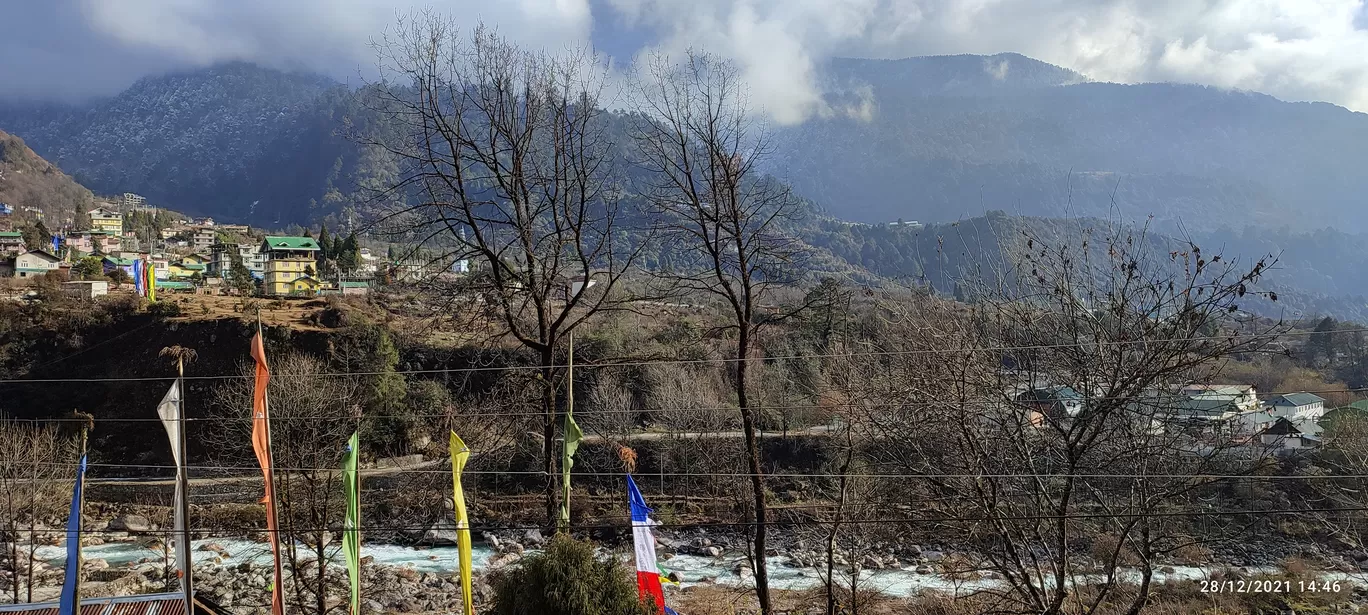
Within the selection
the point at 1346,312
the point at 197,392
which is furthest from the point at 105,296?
the point at 1346,312

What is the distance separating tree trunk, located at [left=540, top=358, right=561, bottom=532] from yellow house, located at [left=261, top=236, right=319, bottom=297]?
2157 inches

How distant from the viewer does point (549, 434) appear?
9.42 meters

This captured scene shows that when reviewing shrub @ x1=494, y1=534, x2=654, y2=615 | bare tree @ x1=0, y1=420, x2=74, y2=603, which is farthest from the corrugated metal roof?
shrub @ x1=494, y1=534, x2=654, y2=615

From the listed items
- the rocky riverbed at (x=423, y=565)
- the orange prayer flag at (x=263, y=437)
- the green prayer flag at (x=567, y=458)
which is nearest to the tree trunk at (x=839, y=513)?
the green prayer flag at (x=567, y=458)

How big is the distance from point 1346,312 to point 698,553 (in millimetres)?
124260

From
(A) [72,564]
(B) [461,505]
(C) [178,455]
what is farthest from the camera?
(A) [72,564]

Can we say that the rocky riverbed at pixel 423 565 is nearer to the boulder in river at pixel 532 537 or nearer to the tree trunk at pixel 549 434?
the boulder in river at pixel 532 537

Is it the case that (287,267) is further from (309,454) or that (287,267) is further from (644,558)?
(644,558)

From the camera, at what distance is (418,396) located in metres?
40.6

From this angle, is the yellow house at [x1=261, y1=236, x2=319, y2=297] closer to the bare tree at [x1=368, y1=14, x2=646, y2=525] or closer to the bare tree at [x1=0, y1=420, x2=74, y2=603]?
the bare tree at [x1=0, y1=420, x2=74, y2=603]

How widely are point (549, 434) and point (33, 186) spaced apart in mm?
191144

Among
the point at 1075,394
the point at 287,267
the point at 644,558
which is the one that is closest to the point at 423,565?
the point at 644,558

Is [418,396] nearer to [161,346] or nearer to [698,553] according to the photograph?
[161,346]

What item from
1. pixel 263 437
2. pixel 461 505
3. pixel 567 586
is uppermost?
pixel 263 437
